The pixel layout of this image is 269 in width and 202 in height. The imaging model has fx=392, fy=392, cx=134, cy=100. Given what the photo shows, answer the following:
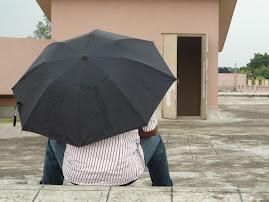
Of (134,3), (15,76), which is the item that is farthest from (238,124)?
(15,76)

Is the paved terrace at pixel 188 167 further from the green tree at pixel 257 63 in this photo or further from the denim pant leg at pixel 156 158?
the green tree at pixel 257 63

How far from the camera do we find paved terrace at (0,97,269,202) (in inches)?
99.1

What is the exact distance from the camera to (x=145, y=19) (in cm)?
1162

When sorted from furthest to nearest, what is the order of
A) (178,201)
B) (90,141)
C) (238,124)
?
1. (238,124)
2. (178,201)
3. (90,141)

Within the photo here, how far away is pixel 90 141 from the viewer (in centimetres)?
230

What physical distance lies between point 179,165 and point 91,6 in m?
7.63

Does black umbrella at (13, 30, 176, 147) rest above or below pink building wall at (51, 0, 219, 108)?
below

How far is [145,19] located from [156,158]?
30.5 feet

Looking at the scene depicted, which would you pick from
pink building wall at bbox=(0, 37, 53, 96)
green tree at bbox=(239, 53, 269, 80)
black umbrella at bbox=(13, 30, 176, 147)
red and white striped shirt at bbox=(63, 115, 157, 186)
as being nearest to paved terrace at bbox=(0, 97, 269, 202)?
red and white striped shirt at bbox=(63, 115, 157, 186)

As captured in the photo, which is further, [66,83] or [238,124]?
[238,124]

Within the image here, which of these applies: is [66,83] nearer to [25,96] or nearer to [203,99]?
[25,96]

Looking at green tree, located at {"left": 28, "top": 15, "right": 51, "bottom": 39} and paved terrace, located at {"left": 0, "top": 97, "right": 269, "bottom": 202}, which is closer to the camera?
paved terrace, located at {"left": 0, "top": 97, "right": 269, "bottom": 202}

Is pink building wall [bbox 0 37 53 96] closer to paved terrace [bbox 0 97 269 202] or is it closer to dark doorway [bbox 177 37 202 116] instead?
paved terrace [bbox 0 97 269 202]

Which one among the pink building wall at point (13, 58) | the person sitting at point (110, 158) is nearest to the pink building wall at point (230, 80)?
the pink building wall at point (13, 58)
